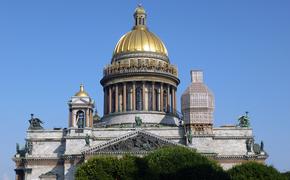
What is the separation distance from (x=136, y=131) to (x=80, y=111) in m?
9.11

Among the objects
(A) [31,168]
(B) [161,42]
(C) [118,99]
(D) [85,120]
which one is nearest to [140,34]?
(B) [161,42]

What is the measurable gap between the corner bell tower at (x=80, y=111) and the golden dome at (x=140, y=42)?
13960 mm

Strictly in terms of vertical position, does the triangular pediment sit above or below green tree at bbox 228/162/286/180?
above

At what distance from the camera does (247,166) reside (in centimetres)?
5950

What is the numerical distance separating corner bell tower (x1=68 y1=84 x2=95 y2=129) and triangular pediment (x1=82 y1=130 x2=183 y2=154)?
5487 millimetres

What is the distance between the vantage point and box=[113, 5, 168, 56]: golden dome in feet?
292

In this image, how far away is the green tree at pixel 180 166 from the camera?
5762 cm

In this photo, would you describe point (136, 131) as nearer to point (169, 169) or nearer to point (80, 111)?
point (80, 111)

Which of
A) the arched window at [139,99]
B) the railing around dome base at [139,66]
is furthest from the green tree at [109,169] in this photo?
the railing around dome base at [139,66]

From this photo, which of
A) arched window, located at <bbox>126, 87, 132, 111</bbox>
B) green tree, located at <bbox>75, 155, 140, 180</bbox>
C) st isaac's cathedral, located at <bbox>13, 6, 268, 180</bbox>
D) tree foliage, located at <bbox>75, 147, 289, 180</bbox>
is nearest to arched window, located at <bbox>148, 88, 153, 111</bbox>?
st isaac's cathedral, located at <bbox>13, 6, 268, 180</bbox>

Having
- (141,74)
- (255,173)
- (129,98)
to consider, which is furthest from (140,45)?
(255,173)

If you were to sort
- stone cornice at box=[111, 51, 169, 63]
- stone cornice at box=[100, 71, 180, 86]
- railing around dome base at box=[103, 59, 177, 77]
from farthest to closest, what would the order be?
stone cornice at box=[111, 51, 169, 63], railing around dome base at box=[103, 59, 177, 77], stone cornice at box=[100, 71, 180, 86]

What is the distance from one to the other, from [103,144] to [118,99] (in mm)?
15320

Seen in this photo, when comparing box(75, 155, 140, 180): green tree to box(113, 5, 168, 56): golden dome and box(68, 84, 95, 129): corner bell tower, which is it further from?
box(113, 5, 168, 56): golden dome
